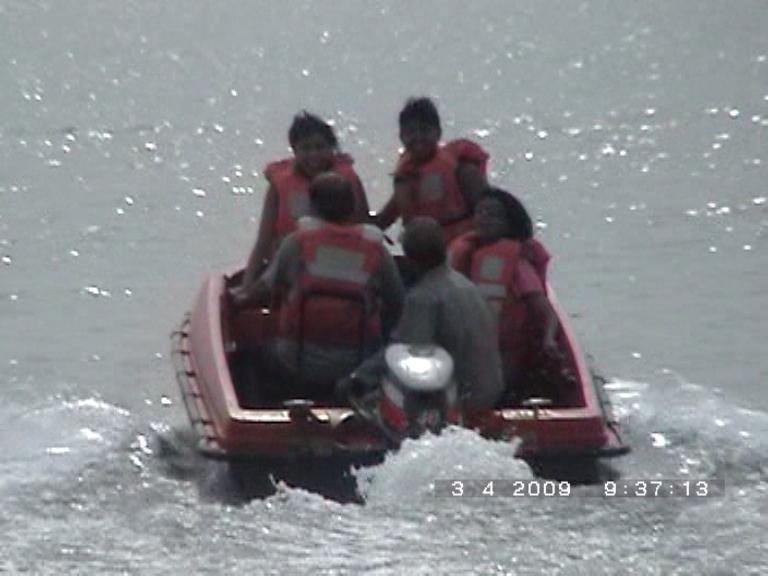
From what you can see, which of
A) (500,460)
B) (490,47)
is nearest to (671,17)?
(490,47)

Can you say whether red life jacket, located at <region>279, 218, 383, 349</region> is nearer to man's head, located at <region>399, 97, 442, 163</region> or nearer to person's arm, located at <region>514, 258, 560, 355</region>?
person's arm, located at <region>514, 258, 560, 355</region>

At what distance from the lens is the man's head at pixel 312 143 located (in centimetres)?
1123

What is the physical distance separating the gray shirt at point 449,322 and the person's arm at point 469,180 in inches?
69.2

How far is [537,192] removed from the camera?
20672 mm

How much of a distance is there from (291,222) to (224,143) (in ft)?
43.7

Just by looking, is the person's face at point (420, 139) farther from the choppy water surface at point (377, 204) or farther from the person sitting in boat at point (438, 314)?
the person sitting in boat at point (438, 314)

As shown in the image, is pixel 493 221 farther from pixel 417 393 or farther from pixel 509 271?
pixel 417 393

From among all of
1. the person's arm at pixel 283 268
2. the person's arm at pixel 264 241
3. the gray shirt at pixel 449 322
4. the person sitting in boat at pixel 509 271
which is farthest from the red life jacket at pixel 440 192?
the gray shirt at pixel 449 322

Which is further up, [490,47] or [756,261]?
[756,261]

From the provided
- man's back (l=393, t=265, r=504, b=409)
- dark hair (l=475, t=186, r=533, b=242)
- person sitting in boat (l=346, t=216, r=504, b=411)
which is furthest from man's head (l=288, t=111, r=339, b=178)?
man's back (l=393, t=265, r=504, b=409)

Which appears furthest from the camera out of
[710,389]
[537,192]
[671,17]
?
[671,17]

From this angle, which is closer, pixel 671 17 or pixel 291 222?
pixel 291 222

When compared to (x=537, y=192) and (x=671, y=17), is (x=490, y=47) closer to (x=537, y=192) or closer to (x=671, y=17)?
(x=671, y=17)

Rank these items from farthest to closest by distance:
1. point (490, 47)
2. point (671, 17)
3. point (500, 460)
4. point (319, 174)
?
1. point (671, 17)
2. point (490, 47)
3. point (319, 174)
4. point (500, 460)
